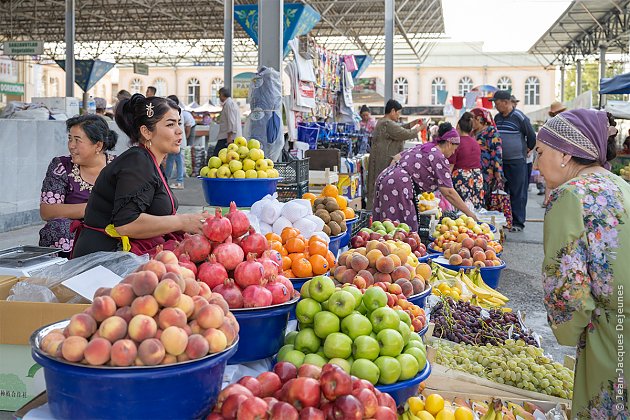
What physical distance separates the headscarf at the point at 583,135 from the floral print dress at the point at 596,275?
0.34 feet

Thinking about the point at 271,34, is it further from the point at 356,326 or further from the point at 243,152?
the point at 356,326

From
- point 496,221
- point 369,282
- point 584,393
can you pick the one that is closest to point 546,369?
point 584,393

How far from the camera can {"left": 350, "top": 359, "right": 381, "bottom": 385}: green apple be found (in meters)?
2.26

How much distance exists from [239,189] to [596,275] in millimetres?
2427

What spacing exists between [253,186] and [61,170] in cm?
124

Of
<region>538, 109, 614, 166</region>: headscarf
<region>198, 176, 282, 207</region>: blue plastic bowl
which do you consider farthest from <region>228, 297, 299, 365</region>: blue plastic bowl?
<region>198, 176, 282, 207</region>: blue plastic bowl

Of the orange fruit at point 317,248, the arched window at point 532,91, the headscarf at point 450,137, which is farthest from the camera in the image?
the arched window at point 532,91

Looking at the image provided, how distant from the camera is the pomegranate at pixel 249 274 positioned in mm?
2371

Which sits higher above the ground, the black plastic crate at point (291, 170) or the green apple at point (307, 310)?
the black plastic crate at point (291, 170)

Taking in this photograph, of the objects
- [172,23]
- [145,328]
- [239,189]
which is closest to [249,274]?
[145,328]

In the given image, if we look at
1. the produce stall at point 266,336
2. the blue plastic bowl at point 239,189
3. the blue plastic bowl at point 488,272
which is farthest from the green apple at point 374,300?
the blue plastic bowl at point 488,272

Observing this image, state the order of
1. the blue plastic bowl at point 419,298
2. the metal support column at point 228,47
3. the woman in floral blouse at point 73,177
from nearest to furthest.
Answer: the blue plastic bowl at point 419,298
the woman in floral blouse at point 73,177
the metal support column at point 228,47

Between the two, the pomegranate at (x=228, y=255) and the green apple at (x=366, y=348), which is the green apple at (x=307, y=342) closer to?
the green apple at (x=366, y=348)

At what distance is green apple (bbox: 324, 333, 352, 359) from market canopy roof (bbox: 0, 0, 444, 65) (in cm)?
1980
